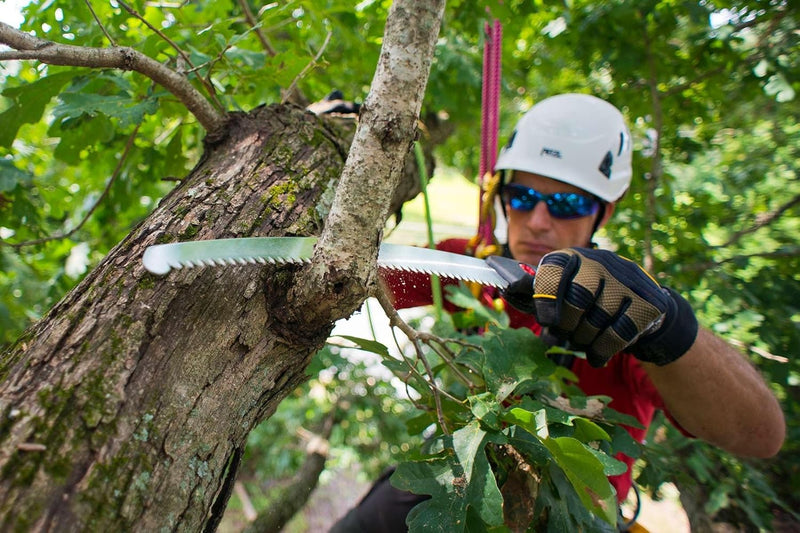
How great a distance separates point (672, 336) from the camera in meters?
1.64

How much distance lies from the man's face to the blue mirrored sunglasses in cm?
2

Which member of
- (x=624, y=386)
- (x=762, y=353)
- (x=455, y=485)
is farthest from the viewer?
(x=762, y=353)

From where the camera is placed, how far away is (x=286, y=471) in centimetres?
553

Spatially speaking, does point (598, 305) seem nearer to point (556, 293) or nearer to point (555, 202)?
point (556, 293)

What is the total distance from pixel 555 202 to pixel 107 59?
1.77m

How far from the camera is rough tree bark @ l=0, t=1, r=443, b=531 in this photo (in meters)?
0.82

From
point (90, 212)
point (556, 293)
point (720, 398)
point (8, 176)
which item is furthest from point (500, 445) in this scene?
point (8, 176)

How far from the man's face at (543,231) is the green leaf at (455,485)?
4.47 feet

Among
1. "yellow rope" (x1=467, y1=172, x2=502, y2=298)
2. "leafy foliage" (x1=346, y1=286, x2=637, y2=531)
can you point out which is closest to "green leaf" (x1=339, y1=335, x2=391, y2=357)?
"leafy foliage" (x1=346, y1=286, x2=637, y2=531)

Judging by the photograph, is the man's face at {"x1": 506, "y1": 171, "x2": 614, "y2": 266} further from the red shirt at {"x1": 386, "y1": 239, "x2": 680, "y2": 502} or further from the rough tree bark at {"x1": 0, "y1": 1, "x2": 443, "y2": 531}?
the rough tree bark at {"x1": 0, "y1": 1, "x2": 443, "y2": 531}

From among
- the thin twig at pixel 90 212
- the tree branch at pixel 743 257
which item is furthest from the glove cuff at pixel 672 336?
the thin twig at pixel 90 212

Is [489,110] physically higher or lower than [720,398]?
higher

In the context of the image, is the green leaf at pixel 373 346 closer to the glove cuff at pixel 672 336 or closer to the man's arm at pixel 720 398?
the glove cuff at pixel 672 336

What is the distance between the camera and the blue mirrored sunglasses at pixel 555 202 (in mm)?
2316
